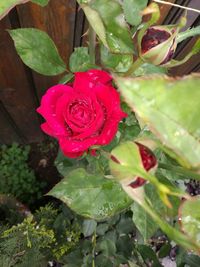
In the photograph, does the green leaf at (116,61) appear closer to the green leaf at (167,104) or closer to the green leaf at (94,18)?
the green leaf at (94,18)

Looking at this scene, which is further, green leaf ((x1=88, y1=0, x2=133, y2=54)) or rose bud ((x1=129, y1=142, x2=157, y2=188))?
green leaf ((x1=88, y1=0, x2=133, y2=54))

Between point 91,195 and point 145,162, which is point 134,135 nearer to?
point 91,195

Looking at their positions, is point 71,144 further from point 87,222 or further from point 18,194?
point 18,194

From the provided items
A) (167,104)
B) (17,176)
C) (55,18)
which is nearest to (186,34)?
(167,104)

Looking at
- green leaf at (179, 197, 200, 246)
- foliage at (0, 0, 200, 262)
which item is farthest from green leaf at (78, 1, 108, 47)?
green leaf at (179, 197, 200, 246)

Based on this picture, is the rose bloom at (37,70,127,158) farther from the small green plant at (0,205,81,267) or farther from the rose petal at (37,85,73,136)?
the small green plant at (0,205,81,267)

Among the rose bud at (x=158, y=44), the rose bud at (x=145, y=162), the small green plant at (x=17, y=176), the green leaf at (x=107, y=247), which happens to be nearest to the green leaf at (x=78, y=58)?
the rose bud at (x=158, y=44)

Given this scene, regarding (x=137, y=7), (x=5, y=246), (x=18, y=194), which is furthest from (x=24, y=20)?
(x=18, y=194)
